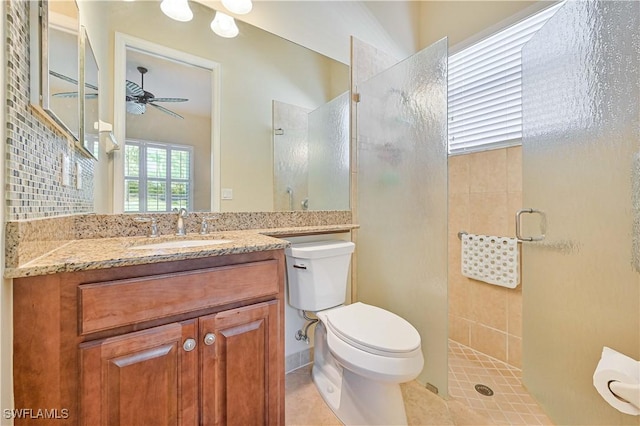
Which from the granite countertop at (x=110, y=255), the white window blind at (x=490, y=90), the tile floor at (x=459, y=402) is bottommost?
the tile floor at (x=459, y=402)

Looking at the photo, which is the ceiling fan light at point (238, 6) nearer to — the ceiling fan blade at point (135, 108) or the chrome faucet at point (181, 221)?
the ceiling fan blade at point (135, 108)

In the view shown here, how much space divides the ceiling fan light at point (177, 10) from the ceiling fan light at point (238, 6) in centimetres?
21

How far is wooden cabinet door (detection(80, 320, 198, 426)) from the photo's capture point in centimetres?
68

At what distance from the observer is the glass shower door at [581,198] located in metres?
1.00

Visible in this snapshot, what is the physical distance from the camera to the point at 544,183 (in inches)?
53.5

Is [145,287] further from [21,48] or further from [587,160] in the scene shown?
[587,160]

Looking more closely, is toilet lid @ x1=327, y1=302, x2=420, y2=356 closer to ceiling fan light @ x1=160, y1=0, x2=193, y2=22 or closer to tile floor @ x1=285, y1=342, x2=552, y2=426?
tile floor @ x1=285, y1=342, x2=552, y2=426

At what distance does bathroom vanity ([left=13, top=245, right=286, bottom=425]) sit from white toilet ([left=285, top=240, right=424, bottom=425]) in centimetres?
34

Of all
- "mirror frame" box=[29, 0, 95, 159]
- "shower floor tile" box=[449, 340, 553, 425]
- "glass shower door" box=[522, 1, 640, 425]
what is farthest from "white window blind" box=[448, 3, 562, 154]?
"mirror frame" box=[29, 0, 95, 159]

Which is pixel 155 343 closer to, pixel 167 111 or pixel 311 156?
pixel 167 111

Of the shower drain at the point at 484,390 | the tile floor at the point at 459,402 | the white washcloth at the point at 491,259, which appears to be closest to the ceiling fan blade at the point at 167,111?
the tile floor at the point at 459,402

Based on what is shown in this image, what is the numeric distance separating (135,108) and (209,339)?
1.09 m

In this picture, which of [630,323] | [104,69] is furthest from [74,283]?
[630,323]

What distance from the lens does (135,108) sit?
4.07ft
